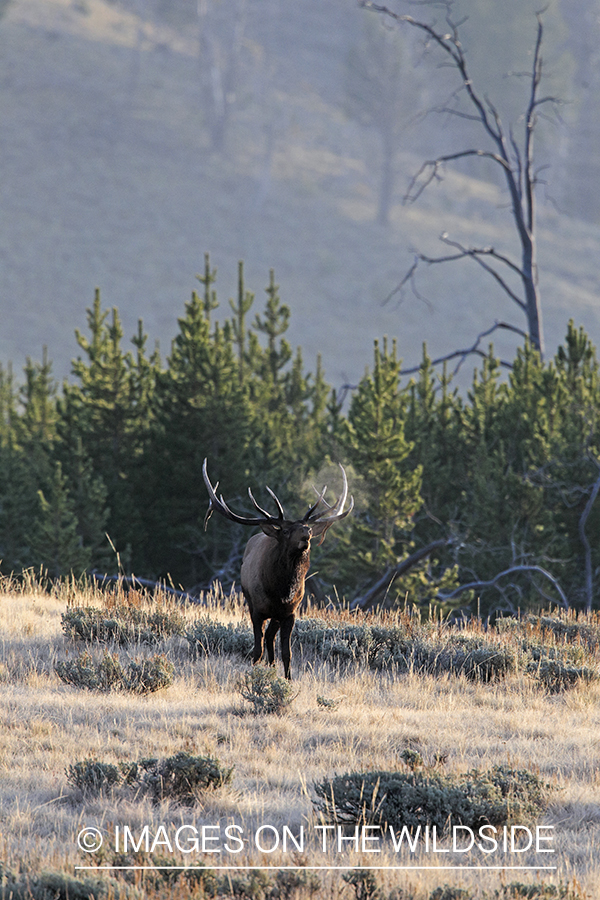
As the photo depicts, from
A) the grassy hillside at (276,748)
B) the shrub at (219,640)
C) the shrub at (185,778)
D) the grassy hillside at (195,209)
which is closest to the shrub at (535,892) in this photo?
the grassy hillside at (276,748)

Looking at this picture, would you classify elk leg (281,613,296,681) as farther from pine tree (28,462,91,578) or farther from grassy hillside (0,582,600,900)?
pine tree (28,462,91,578)

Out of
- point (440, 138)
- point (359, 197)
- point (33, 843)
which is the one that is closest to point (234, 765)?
point (33, 843)

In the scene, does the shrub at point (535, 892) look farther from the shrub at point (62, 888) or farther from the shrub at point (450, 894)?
the shrub at point (62, 888)

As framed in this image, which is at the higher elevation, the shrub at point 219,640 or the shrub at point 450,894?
the shrub at point 219,640

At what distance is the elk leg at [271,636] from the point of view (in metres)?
8.16

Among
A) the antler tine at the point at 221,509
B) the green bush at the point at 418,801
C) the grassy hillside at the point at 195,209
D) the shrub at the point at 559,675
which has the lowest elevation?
the green bush at the point at 418,801

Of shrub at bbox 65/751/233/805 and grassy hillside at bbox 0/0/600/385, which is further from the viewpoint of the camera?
grassy hillside at bbox 0/0/600/385

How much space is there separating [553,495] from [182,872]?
18.7 m

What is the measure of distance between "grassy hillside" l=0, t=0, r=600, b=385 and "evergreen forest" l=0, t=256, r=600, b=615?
56.9m

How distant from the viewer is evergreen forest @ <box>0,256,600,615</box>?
21.5 metres

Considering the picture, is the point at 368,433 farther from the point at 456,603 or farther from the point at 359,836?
the point at 359,836

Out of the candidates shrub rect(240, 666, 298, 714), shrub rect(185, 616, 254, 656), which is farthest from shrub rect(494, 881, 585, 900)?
shrub rect(185, 616, 254, 656)

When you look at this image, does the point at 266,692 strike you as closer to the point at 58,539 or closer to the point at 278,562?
the point at 278,562

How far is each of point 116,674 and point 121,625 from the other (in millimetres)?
1468
